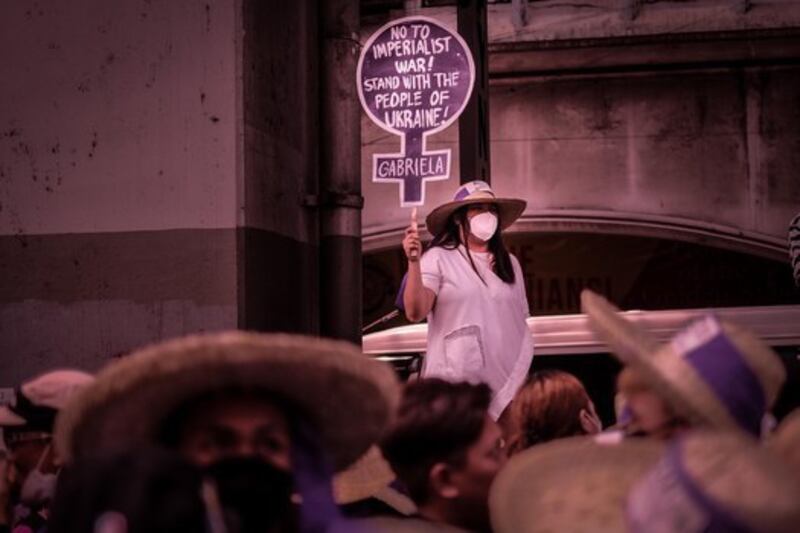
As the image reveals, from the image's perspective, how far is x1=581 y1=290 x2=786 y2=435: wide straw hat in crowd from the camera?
2008mm

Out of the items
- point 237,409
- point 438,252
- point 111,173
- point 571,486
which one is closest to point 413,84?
point 438,252

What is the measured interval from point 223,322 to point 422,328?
389 centimetres

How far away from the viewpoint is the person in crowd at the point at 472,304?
204 inches

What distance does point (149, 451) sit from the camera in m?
1.91

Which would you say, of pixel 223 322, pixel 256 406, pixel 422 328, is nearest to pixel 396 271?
pixel 422 328

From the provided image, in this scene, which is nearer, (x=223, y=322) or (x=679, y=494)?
(x=679, y=494)

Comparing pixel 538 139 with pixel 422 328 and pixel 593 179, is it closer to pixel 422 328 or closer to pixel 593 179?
pixel 593 179

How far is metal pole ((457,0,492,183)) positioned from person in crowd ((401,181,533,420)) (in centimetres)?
166

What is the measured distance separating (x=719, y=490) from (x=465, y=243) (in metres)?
3.76

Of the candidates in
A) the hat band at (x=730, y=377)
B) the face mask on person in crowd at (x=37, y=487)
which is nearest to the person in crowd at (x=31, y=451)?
the face mask on person in crowd at (x=37, y=487)

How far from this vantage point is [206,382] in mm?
2281

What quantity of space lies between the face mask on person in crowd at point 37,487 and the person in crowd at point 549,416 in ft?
4.99

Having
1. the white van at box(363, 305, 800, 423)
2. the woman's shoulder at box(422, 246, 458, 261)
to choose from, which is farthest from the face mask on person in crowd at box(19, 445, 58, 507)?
the white van at box(363, 305, 800, 423)

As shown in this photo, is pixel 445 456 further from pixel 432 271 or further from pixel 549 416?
pixel 432 271
